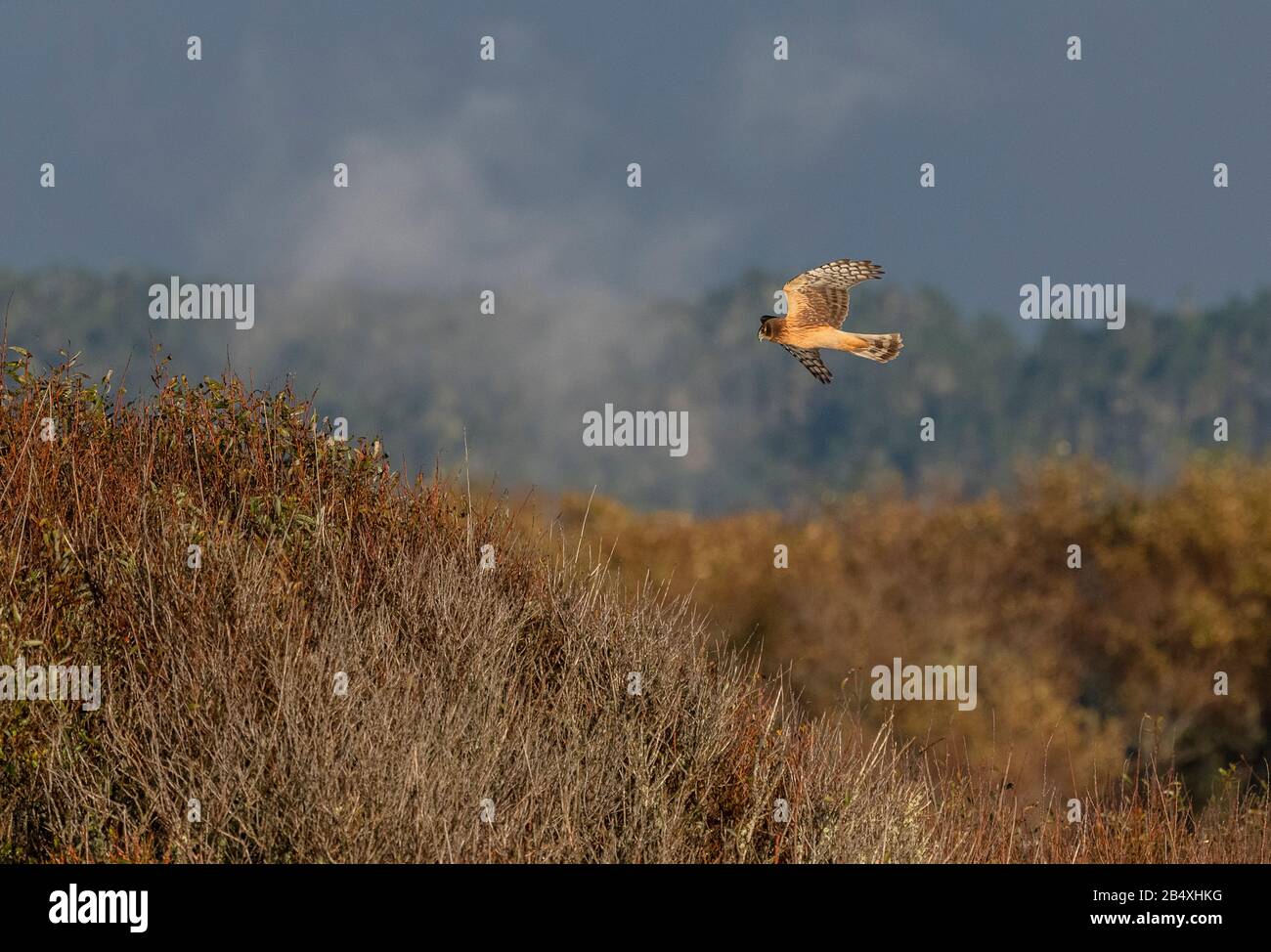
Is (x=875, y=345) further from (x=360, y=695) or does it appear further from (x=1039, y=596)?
(x=1039, y=596)

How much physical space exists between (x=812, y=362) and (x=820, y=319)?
43 centimetres

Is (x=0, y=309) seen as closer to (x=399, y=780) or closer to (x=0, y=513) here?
(x=0, y=513)

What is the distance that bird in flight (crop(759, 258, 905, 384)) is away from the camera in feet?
38.9

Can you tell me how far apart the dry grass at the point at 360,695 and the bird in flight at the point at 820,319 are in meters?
2.48

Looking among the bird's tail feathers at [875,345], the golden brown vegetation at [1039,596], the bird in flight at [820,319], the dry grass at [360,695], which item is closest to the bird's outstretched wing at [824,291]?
the bird in flight at [820,319]

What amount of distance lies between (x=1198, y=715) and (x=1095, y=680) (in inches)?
156

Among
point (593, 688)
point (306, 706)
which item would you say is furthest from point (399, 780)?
point (593, 688)

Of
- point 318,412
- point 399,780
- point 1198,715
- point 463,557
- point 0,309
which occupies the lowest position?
point 1198,715

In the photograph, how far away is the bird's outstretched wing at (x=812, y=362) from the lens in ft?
38.2

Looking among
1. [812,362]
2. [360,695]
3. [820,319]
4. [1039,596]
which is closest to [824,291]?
[820,319]

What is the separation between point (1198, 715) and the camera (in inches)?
1618

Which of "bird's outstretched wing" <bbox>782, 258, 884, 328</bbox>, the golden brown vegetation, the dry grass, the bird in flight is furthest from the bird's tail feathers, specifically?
the golden brown vegetation

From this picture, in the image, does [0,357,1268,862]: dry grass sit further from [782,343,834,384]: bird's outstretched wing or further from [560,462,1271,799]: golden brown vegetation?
[560,462,1271,799]: golden brown vegetation
